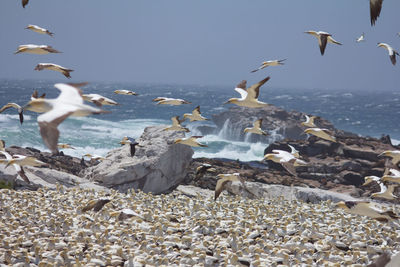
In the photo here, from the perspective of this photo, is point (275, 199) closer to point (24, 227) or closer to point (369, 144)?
point (24, 227)

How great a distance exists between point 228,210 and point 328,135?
280 cm

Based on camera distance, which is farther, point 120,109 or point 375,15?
point 120,109

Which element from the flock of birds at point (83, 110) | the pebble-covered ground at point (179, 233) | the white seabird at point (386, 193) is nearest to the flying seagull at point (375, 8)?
the flock of birds at point (83, 110)

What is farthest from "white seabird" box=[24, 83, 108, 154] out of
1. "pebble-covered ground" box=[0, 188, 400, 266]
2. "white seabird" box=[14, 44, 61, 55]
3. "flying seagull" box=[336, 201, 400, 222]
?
"flying seagull" box=[336, 201, 400, 222]

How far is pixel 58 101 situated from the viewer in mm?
5441

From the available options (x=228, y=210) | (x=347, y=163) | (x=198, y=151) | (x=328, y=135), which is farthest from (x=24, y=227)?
(x=198, y=151)

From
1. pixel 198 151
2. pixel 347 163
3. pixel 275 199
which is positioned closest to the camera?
pixel 275 199

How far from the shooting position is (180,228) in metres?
9.16

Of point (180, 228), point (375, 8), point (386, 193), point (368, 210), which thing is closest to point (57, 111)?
point (375, 8)

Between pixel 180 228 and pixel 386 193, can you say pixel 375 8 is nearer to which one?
pixel 386 193

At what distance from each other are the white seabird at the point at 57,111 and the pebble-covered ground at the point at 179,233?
286 centimetres

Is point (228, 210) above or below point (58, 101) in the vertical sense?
below

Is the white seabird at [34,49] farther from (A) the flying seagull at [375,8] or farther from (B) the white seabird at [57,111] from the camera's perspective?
(A) the flying seagull at [375,8]

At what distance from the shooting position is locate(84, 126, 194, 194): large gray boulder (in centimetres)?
1342
